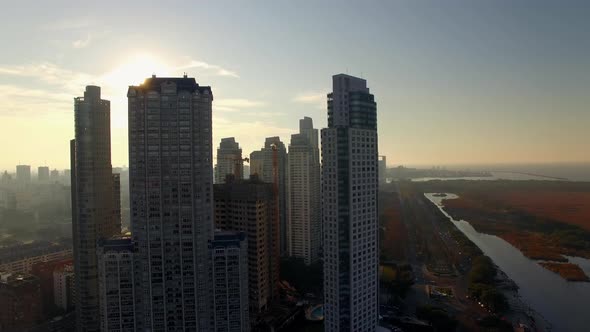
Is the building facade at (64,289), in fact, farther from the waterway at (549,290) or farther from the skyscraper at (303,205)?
the waterway at (549,290)

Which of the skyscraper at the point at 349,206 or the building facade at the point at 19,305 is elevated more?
the skyscraper at the point at 349,206

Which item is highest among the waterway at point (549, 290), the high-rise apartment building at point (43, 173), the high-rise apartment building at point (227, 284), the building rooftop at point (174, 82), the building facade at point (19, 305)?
the building rooftop at point (174, 82)

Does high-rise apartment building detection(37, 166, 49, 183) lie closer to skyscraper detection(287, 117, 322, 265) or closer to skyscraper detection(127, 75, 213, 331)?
skyscraper detection(287, 117, 322, 265)

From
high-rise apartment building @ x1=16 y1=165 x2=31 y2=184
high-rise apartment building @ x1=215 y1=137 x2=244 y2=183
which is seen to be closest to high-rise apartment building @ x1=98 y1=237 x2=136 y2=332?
high-rise apartment building @ x1=215 y1=137 x2=244 y2=183

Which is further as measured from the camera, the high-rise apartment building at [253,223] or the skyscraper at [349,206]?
the high-rise apartment building at [253,223]

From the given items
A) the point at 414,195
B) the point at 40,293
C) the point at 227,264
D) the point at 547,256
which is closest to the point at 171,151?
the point at 227,264

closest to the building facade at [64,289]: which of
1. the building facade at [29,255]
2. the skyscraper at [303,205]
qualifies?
the building facade at [29,255]

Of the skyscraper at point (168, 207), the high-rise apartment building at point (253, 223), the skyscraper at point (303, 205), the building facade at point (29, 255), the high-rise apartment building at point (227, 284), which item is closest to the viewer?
the skyscraper at point (168, 207)

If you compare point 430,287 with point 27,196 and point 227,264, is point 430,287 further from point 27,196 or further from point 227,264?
point 27,196
